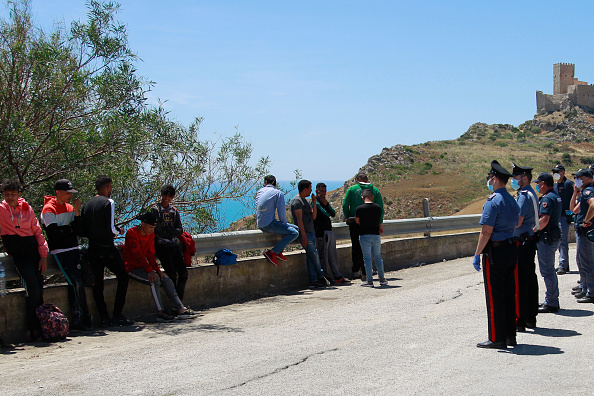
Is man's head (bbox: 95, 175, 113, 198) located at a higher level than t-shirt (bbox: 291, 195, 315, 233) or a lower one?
higher

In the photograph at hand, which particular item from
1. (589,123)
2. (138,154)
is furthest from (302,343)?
(589,123)

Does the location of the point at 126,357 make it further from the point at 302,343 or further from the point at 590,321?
the point at 590,321

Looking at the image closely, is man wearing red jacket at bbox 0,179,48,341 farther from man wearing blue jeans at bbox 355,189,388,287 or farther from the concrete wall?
man wearing blue jeans at bbox 355,189,388,287

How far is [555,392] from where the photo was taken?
5.15m

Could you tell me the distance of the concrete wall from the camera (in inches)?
302

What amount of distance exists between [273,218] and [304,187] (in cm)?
98

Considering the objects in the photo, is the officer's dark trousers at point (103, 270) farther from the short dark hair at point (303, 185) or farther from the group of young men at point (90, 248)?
the short dark hair at point (303, 185)

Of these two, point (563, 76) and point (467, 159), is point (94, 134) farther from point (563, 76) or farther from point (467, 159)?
point (563, 76)

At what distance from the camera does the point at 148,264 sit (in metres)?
8.95

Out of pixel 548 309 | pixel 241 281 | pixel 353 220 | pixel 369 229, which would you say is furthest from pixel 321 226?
pixel 548 309

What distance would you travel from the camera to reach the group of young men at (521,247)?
6.77 metres

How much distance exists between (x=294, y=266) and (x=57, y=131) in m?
4.86

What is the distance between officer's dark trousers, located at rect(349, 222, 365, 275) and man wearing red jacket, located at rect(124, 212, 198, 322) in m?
4.29

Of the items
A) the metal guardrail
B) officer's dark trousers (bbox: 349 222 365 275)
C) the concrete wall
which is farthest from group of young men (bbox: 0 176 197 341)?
officer's dark trousers (bbox: 349 222 365 275)
